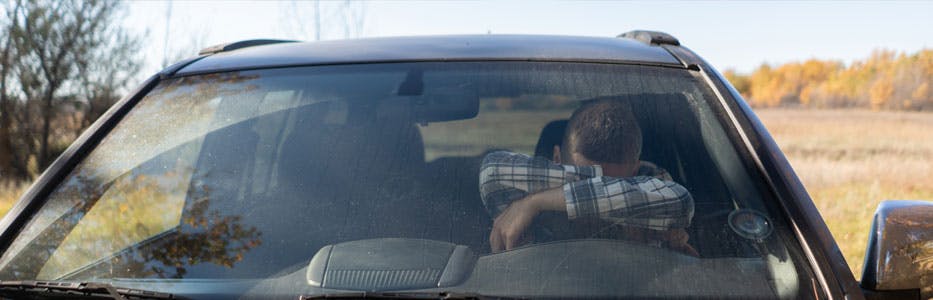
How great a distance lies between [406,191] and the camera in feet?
5.78

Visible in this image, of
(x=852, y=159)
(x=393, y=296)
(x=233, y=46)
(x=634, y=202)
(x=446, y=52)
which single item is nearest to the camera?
(x=393, y=296)

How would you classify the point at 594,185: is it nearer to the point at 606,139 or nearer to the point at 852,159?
the point at 606,139

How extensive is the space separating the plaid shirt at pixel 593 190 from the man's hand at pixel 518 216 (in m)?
0.02

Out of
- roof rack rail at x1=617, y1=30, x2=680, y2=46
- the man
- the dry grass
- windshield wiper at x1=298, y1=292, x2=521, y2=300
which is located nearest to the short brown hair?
the man

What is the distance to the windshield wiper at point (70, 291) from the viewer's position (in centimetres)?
148

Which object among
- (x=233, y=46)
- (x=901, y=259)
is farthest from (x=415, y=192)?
(x=233, y=46)

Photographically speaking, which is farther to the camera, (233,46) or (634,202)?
(233,46)

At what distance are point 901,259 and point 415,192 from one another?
3.01 feet

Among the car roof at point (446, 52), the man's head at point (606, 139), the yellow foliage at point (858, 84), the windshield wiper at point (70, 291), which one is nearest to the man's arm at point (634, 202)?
the man's head at point (606, 139)

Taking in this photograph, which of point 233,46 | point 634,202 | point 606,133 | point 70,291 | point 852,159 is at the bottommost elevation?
point 852,159

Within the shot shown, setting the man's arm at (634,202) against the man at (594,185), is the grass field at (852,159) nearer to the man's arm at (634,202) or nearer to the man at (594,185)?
the man at (594,185)

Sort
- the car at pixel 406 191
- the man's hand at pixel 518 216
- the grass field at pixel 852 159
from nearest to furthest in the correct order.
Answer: the car at pixel 406 191 → the man's hand at pixel 518 216 → the grass field at pixel 852 159

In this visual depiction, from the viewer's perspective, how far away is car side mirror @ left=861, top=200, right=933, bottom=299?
4.95ft

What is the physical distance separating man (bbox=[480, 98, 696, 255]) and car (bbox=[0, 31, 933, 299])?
0.02m
